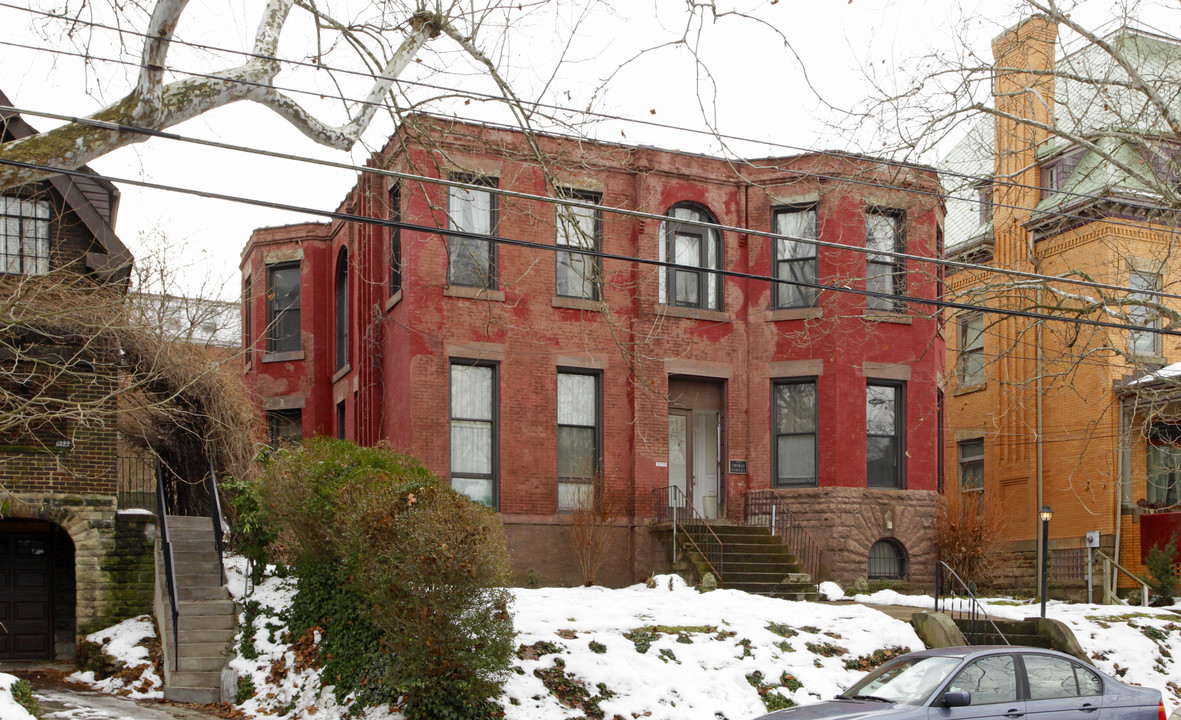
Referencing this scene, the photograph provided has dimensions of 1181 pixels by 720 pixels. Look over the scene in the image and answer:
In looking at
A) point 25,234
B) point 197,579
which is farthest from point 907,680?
point 25,234

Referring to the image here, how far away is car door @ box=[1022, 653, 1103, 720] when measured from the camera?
10.9m

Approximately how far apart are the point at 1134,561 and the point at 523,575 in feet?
44.1

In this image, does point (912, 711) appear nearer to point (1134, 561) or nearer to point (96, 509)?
point (96, 509)

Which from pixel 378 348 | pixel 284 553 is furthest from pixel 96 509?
pixel 378 348

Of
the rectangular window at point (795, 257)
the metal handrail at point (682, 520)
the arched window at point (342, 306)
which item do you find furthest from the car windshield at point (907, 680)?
the arched window at point (342, 306)

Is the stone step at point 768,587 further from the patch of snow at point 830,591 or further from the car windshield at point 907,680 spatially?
the car windshield at point 907,680

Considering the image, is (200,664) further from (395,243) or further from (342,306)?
(342,306)

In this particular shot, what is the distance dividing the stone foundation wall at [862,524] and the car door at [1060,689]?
34.0 feet

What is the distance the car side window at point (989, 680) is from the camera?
10.8 m

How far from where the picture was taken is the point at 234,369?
20.8 meters

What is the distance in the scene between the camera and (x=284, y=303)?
86.7 feet

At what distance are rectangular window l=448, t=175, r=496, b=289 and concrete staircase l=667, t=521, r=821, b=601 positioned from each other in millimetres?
5778

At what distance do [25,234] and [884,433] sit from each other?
15.9 m

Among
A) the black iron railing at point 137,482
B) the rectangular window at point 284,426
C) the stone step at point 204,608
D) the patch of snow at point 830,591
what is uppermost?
the rectangular window at point 284,426
